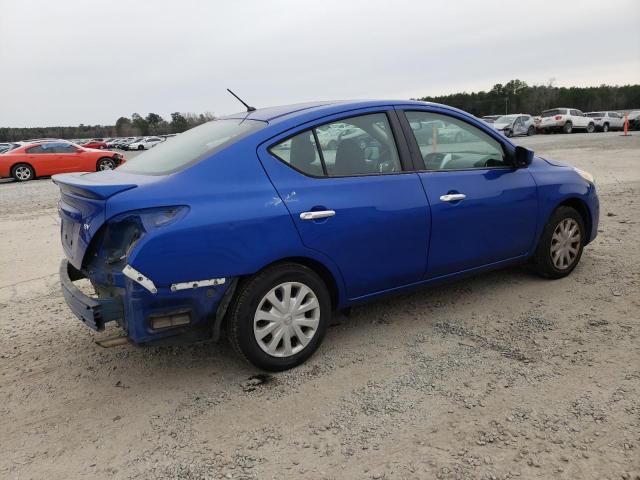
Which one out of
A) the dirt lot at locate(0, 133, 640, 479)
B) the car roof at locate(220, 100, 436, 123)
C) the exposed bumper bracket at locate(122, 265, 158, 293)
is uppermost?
the car roof at locate(220, 100, 436, 123)

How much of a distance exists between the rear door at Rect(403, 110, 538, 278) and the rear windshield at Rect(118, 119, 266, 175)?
4.02 ft

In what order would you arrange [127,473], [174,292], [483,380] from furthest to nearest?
[483,380] < [174,292] < [127,473]

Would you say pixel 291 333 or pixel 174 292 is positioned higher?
pixel 174 292

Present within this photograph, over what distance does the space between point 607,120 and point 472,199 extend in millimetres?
37573

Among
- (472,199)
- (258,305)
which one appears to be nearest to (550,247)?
(472,199)

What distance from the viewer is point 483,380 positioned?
3102 mm

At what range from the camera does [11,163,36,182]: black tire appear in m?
17.7

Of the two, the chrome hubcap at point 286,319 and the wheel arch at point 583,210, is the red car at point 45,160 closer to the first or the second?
the wheel arch at point 583,210

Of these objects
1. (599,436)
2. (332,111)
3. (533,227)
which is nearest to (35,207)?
(332,111)

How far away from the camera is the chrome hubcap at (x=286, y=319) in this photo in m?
3.16

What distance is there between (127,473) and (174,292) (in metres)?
0.91

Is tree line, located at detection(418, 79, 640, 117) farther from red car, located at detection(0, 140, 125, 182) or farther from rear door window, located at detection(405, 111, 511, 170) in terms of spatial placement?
rear door window, located at detection(405, 111, 511, 170)

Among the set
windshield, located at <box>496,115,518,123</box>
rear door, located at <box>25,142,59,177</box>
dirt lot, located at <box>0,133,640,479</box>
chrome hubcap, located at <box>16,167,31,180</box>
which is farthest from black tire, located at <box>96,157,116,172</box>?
windshield, located at <box>496,115,518,123</box>

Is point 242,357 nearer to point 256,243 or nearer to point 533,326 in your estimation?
point 256,243
